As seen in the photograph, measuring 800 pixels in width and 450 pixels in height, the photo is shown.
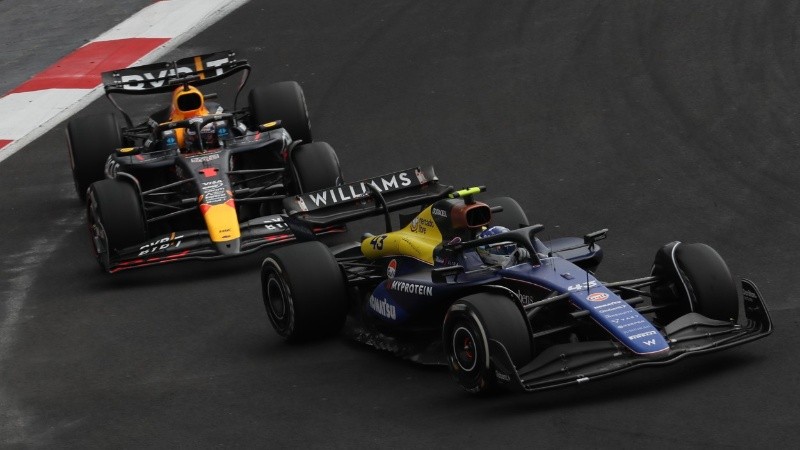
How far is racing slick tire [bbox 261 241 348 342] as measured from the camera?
32.9 feet

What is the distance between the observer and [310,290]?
1002 centimetres

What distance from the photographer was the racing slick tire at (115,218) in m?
12.7

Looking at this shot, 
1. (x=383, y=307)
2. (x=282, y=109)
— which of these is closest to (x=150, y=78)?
(x=282, y=109)

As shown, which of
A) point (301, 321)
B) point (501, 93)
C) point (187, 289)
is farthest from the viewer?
point (501, 93)

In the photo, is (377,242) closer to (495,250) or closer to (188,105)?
(495,250)

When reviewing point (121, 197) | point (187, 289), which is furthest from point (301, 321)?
point (121, 197)

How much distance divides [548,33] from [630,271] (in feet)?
24.8

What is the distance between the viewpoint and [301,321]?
10070 millimetres

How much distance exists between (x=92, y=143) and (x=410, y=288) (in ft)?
20.1

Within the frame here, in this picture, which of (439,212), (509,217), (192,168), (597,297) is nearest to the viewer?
(597,297)

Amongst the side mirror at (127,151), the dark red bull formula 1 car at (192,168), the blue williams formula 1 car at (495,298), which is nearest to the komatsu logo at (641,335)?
the blue williams formula 1 car at (495,298)

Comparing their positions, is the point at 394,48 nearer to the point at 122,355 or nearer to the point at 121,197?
the point at 121,197

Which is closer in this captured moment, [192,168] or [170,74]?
[192,168]

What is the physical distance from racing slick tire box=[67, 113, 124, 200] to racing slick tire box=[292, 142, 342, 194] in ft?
7.35
